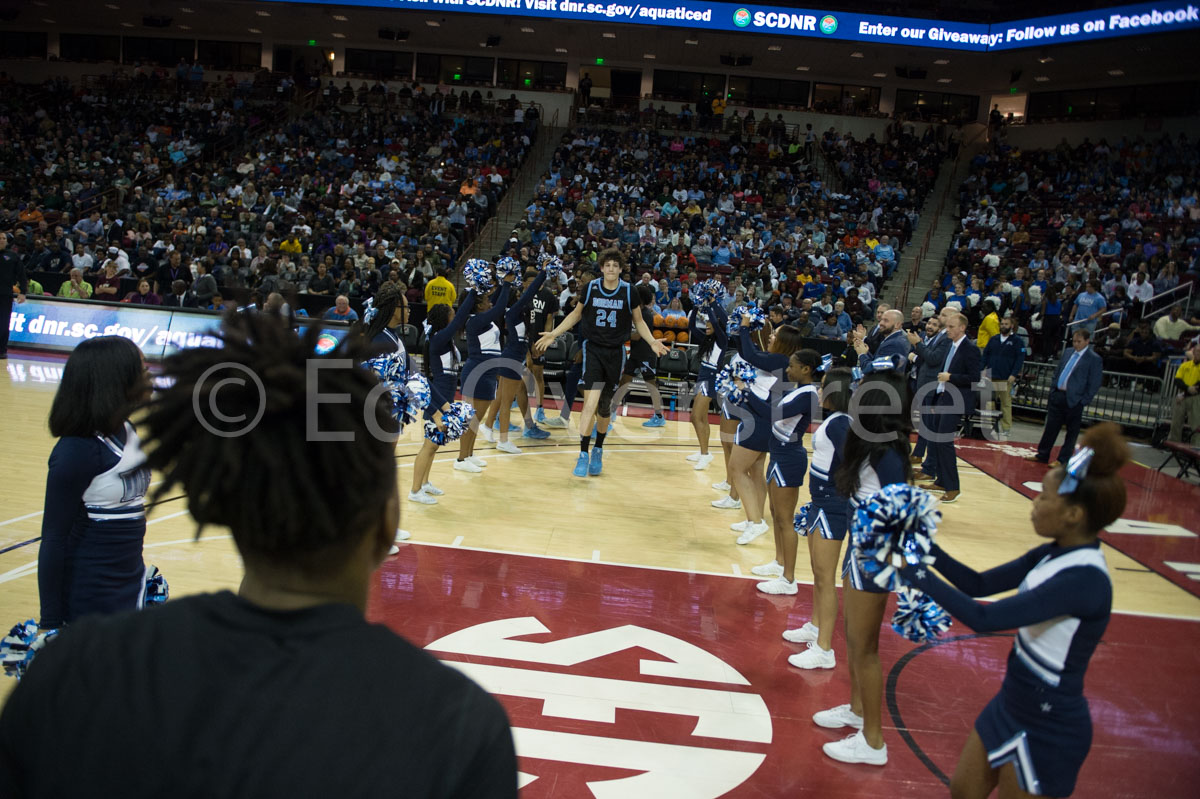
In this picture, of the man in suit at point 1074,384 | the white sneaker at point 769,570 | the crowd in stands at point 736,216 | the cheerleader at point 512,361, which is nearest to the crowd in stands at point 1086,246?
the crowd in stands at point 736,216

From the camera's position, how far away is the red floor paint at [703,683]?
3.65 meters

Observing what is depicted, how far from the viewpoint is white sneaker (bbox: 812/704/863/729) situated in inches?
158

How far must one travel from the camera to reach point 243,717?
98 centimetres

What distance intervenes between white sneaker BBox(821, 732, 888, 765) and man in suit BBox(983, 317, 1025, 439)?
957 cm

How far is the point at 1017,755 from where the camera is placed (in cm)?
259

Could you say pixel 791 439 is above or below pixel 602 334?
below

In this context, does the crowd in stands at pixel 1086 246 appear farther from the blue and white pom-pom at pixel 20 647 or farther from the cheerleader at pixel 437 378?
the blue and white pom-pom at pixel 20 647

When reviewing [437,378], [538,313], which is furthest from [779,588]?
[538,313]

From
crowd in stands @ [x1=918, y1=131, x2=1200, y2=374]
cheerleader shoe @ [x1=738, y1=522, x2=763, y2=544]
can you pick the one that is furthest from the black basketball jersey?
crowd in stands @ [x1=918, y1=131, x2=1200, y2=374]

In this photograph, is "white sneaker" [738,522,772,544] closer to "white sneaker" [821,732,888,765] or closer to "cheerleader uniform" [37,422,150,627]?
"white sneaker" [821,732,888,765]

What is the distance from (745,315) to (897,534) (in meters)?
4.49

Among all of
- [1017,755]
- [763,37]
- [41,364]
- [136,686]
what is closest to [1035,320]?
[763,37]

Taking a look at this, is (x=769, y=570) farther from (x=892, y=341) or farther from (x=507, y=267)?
(x=507, y=267)

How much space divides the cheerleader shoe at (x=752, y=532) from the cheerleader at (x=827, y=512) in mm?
1966
